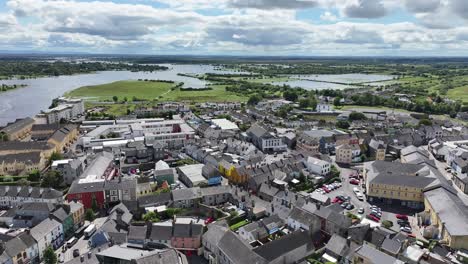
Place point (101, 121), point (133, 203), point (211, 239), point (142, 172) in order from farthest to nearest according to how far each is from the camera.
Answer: point (101, 121) < point (142, 172) < point (133, 203) < point (211, 239)

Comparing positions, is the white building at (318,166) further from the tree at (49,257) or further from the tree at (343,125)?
the tree at (343,125)

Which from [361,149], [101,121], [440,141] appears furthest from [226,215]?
[101,121]

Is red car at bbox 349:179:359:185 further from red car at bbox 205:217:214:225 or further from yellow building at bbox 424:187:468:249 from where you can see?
red car at bbox 205:217:214:225

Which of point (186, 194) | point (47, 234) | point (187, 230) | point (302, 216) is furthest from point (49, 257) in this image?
point (302, 216)

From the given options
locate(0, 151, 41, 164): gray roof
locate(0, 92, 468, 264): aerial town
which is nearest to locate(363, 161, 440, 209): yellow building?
locate(0, 92, 468, 264): aerial town

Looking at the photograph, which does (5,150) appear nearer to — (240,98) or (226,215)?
(226,215)

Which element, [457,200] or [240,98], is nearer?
[457,200]

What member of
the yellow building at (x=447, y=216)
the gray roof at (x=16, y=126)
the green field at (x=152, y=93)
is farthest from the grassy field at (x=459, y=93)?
the gray roof at (x=16, y=126)
